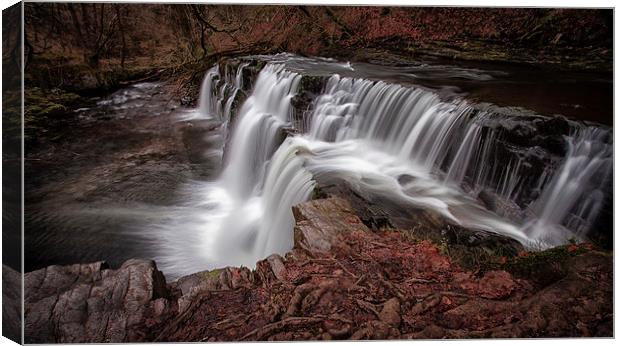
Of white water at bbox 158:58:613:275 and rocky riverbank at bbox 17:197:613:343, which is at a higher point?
white water at bbox 158:58:613:275

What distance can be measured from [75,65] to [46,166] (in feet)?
2.71

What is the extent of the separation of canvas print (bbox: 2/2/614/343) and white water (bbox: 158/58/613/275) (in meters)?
0.02

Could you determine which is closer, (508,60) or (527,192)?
(527,192)

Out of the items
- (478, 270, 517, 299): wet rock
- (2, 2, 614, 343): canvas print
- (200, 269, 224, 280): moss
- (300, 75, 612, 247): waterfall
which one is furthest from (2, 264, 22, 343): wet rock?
(478, 270, 517, 299): wet rock

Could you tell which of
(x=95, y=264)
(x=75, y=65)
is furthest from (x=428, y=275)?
(x=75, y=65)

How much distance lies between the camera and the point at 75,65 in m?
3.85

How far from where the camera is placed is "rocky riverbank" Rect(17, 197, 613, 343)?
345 cm

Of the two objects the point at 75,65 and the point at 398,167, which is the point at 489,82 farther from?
the point at 75,65

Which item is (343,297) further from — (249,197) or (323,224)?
(249,197)

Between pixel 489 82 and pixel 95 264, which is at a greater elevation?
pixel 489 82

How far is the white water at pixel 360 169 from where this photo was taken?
3.48m

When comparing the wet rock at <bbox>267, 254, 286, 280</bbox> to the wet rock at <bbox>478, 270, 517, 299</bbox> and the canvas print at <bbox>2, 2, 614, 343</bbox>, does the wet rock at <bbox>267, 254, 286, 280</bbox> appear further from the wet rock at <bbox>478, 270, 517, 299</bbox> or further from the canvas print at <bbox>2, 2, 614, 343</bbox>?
the wet rock at <bbox>478, 270, 517, 299</bbox>

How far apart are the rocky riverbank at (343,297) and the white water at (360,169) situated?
0.22 m

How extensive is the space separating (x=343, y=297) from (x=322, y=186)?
88cm
